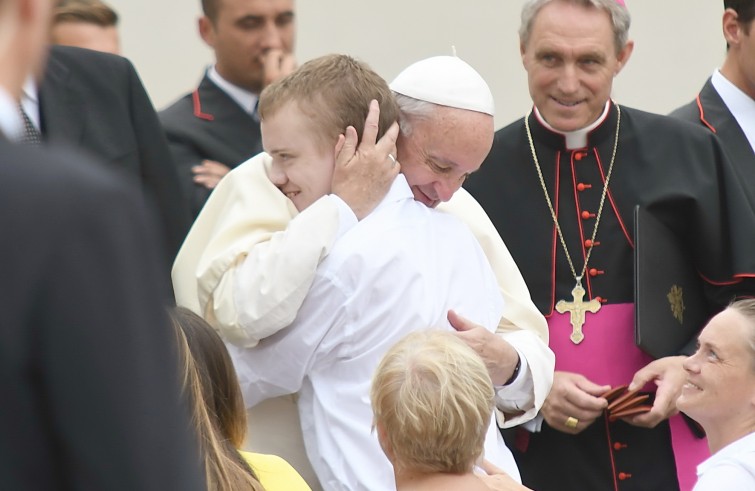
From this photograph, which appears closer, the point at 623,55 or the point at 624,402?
the point at 624,402

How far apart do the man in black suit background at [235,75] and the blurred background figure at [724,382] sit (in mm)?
1440

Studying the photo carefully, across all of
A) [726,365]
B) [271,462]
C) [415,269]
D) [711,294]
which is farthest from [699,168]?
[271,462]

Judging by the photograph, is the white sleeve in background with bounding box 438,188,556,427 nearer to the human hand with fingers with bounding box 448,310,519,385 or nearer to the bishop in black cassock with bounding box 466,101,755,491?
the human hand with fingers with bounding box 448,310,519,385

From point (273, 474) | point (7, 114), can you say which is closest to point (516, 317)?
point (273, 474)

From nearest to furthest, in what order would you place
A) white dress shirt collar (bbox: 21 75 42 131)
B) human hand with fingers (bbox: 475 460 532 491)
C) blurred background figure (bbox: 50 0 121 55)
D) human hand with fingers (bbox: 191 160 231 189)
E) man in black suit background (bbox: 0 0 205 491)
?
man in black suit background (bbox: 0 0 205 491), human hand with fingers (bbox: 475 460 532 491), white dress shirt collar (bbox: 21 75 42 131), human hand with fingers (bbox: 191 160 231 189), blurred background figure (bbox: 50 0 121 55)

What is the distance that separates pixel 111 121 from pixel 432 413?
119 cm

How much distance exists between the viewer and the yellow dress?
8.66ft

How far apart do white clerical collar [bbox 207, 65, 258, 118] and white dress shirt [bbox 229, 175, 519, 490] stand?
139cm

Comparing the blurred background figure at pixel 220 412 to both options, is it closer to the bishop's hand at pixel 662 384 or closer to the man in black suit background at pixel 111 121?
Answer: the man in black suit background at pixel 111 121

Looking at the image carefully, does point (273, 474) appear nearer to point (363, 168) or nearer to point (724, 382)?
point (363, 168)

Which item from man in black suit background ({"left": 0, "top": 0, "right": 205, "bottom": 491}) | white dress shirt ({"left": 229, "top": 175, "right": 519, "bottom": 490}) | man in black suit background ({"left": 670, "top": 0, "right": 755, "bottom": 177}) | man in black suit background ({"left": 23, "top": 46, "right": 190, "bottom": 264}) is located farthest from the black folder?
man in black suit background ({"left": 0, "top": 0, "right": 205, "bottom": 491})

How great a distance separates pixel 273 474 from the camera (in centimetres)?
267

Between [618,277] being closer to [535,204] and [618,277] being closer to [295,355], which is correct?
[535,204]

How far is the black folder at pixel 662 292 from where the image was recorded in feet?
13.0
